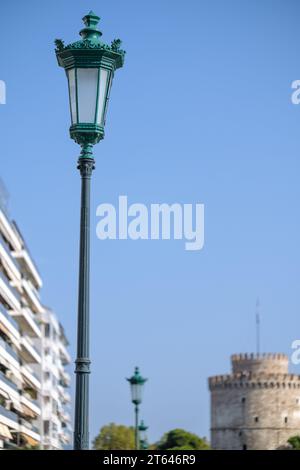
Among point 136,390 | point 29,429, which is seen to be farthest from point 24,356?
point 136,390

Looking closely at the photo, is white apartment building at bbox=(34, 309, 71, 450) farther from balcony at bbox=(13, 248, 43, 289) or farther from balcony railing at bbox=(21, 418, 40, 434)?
balcony at bbox=(13, 248, 43, 289)

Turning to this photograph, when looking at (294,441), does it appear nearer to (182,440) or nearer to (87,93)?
(182,440)

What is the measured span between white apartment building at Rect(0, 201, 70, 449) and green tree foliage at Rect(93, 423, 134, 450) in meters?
34.7

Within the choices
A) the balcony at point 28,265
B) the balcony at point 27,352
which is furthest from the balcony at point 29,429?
the balcony at point 28,265

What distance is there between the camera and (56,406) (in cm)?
10175

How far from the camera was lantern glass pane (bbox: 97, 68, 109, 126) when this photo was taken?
13773mm

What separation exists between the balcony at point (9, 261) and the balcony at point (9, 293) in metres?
Result: 0.88

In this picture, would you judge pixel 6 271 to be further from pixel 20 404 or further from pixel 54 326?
pixel 54 326

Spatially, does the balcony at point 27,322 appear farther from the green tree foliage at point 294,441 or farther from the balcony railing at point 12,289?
the green tree foliage at point 294,441

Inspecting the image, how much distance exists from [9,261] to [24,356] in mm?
13742

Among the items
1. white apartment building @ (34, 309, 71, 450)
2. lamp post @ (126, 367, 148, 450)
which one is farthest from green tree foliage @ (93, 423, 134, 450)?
lamp post @ (126, 367, 148, 450)

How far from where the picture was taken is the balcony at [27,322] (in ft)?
235
